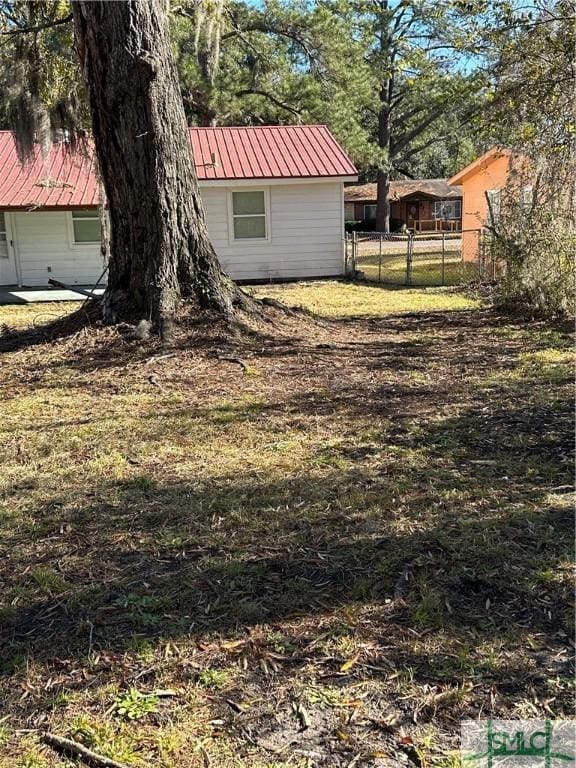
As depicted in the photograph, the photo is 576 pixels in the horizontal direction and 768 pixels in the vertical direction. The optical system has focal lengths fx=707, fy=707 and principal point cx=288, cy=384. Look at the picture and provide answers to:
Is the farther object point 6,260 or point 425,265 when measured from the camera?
point 425,265

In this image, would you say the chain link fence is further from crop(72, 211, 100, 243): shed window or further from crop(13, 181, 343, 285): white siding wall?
crop(72, 211, 100, 243): shed window

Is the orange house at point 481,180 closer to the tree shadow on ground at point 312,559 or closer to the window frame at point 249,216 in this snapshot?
the window frame at point 249,216

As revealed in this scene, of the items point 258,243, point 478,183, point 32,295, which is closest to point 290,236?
point 258,243

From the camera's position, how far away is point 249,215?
57.2 feet

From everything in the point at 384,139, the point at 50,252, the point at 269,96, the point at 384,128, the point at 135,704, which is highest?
the point at 384,128

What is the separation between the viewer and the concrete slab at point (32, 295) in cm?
1479

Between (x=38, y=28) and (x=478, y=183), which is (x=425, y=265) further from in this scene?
(x=38, y=28)

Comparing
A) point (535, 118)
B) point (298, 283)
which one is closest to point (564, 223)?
point (535, 118)

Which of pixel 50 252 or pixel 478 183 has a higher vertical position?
pixel 478 183

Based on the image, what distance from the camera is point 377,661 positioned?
91.8 inches

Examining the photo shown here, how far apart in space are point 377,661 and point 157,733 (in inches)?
29.1

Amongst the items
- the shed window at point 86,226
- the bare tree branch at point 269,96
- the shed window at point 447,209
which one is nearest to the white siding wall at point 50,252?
the shed window at point 86,226

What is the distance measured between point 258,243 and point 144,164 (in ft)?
34.0

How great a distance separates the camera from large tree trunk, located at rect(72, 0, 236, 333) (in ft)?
22.8
